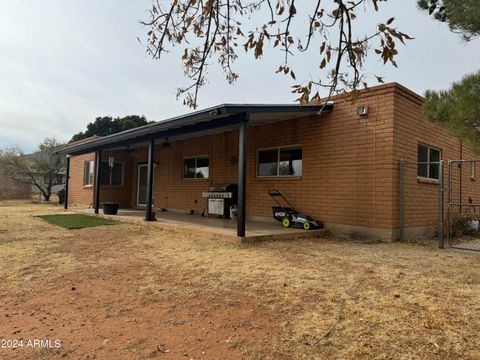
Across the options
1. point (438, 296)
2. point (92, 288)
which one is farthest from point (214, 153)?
point (438, 296)

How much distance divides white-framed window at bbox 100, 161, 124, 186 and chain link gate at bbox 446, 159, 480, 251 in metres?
13.6

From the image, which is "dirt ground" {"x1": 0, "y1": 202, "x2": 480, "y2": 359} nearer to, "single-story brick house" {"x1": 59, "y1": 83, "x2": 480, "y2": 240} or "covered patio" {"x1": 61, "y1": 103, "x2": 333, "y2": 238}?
"covered patio" {"x1": 61, "y1": 103, "x2": 333, "y2": 238}

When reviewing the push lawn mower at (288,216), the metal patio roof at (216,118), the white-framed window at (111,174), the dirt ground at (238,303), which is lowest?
the dirt ground at (238,303)

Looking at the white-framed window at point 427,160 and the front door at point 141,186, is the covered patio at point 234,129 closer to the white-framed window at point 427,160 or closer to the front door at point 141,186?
the white-framed window at point 427,160

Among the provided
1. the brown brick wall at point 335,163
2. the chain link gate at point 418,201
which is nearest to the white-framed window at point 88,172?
the brown brick wall at point 335,163

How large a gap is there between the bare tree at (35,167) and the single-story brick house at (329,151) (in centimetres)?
1238

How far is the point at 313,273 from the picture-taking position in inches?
186

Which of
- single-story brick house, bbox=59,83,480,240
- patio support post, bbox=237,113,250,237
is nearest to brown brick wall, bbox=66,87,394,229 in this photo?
single-story brick house, bbox=59,83,480,240

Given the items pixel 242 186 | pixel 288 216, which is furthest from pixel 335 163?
pixel 242 186

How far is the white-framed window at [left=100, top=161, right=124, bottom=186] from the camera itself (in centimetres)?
1656

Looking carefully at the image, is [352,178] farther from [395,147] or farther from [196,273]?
[196,273]

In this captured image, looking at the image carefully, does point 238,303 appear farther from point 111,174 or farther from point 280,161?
point 111,174

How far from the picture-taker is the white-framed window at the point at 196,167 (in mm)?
12875

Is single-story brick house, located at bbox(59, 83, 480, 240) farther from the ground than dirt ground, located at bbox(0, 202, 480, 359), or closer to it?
farther from the ground
